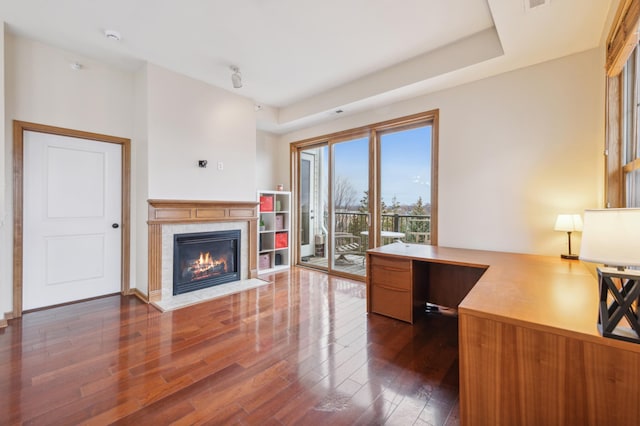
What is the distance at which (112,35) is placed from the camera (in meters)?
2.76

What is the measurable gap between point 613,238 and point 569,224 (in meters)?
1.92

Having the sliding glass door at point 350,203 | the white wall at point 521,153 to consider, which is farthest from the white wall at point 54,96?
the white wall at point 521,153

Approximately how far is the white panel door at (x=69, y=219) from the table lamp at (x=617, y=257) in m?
4.45

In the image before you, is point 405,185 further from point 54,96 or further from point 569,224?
point 54,96

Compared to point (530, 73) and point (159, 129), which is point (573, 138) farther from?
point (159, 129)

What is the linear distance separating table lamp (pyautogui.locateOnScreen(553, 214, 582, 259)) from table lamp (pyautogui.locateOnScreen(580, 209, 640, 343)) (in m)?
1.74

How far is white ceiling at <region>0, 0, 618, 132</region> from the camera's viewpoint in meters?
2.33

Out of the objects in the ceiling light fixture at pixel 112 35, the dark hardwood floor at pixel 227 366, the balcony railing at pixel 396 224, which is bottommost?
the dark hardwood floor at pixel 227 366

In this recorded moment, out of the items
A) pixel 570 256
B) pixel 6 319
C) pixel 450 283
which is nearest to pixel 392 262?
pixel 450 283

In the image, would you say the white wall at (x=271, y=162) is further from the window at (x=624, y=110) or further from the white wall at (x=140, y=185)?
the window at (x=624, y=110)

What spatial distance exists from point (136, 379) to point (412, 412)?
1.82m

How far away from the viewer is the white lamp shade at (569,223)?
2.47 meters

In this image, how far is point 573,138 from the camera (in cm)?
263

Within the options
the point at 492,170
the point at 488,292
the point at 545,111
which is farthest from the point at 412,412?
the point at 545,111
